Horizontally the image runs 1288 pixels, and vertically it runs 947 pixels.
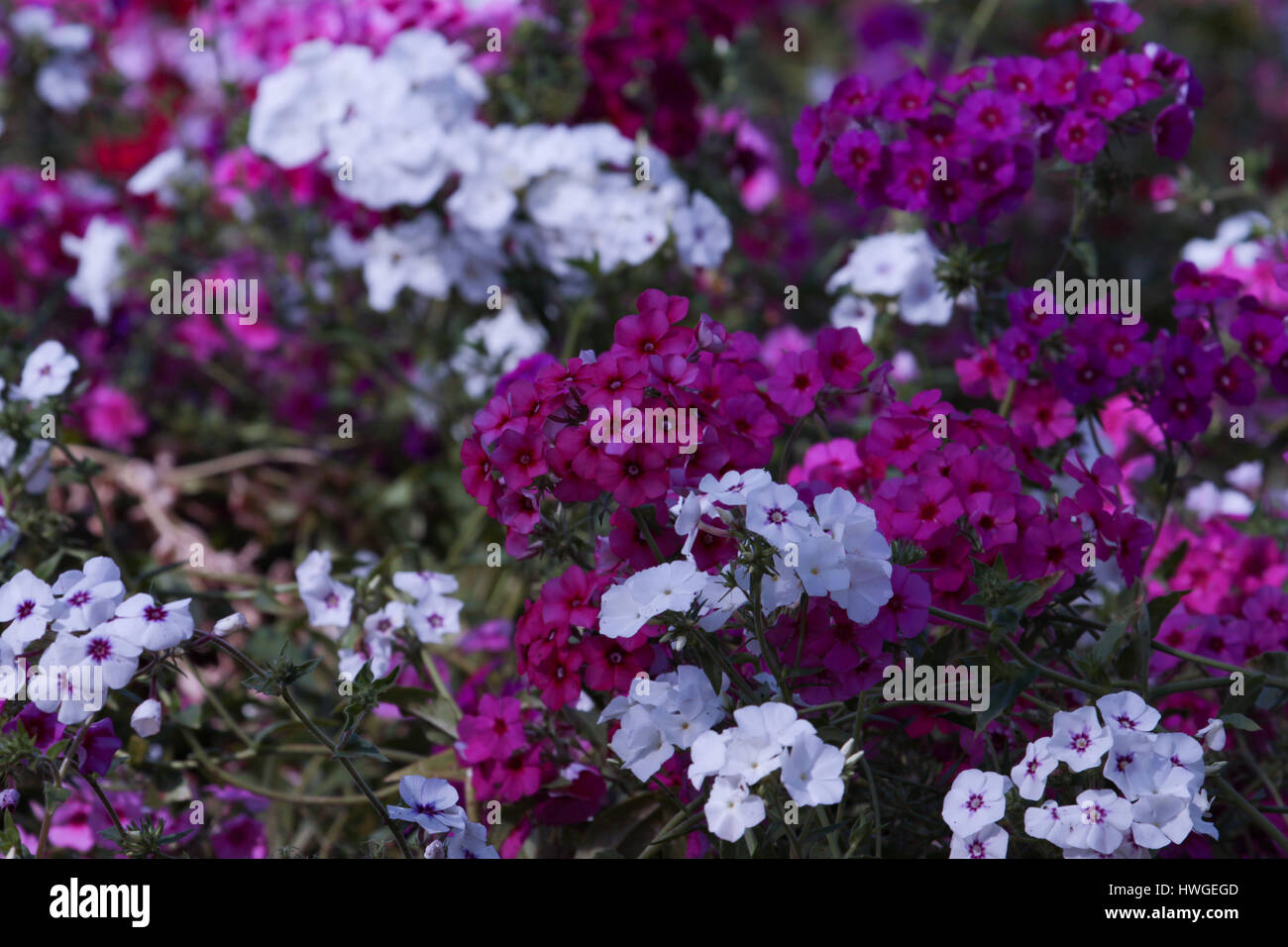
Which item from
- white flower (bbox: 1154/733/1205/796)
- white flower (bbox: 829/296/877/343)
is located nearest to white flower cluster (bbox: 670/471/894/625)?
white flower (bbox: 1154/733/1205/796)

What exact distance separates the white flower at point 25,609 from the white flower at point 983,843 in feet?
3.08

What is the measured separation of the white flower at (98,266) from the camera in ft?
8.01

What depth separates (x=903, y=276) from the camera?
6.69ft

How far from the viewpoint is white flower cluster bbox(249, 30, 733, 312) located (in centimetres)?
215

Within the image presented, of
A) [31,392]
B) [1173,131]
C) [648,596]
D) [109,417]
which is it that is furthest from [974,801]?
[109,417]

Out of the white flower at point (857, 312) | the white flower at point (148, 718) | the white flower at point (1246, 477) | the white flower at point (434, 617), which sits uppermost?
the white flower at point (857, 312)

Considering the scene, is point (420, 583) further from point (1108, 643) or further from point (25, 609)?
point (1108, 643)

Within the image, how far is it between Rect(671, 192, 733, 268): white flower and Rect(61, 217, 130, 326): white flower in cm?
111

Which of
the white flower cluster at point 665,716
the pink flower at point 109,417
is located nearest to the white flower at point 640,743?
the white flower cluster at point 665,716

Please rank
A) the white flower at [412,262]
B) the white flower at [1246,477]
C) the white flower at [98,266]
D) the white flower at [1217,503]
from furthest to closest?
the white flower at [98,266] → the white flower at [412,262] → the white flower at [1246,477] → the white flower at [1217,503]

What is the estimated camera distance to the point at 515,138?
7.36 feet

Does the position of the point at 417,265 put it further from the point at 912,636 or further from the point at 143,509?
the point at 912,636

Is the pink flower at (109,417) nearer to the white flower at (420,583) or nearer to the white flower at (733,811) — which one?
the white flower at (420,583)

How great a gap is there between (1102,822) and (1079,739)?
0.28 feet
